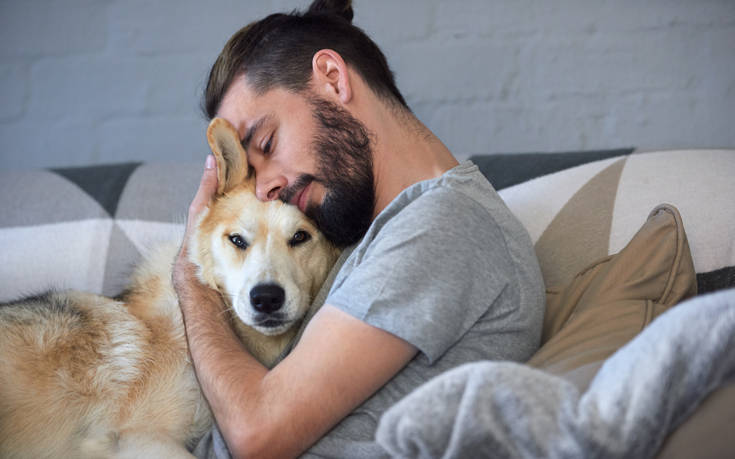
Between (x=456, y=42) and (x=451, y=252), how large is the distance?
1518 millimetres

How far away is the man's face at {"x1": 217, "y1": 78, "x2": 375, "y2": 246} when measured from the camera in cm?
130

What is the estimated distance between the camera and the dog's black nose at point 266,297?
125 cm

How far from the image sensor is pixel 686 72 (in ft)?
7.07

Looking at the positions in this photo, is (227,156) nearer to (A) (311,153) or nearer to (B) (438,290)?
(A) (311,153)

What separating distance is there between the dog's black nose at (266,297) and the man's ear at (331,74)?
17.9 inches

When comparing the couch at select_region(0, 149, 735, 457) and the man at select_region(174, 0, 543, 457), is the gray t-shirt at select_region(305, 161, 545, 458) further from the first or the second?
the couch at select_region(0, 149, 735, 457)

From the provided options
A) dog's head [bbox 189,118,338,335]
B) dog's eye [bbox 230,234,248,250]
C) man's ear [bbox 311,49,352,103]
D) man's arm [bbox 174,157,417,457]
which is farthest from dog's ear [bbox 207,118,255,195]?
man's arm [bbox 174,157,417,457]

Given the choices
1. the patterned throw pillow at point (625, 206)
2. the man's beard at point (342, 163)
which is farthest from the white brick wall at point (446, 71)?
the man's beard at point (342, 163)

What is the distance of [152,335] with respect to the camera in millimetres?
1337

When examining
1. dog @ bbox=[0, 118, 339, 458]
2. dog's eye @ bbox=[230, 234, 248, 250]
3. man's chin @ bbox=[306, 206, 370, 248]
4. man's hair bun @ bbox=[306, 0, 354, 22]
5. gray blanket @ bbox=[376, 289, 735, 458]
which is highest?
man's hair bun @ bbox=[306, 0, 354, 22]

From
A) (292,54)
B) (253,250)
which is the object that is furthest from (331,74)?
(253,250)

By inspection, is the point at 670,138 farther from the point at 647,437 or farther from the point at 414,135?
the point at 647,437

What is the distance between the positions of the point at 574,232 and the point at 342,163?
25.1 inches

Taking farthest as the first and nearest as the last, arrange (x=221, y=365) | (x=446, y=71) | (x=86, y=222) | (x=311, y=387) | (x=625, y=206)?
(x=446, y=71) → (x=86, y=222) → (x=625, y=206) → (x=221, y=365) → (x=311, y=387)
